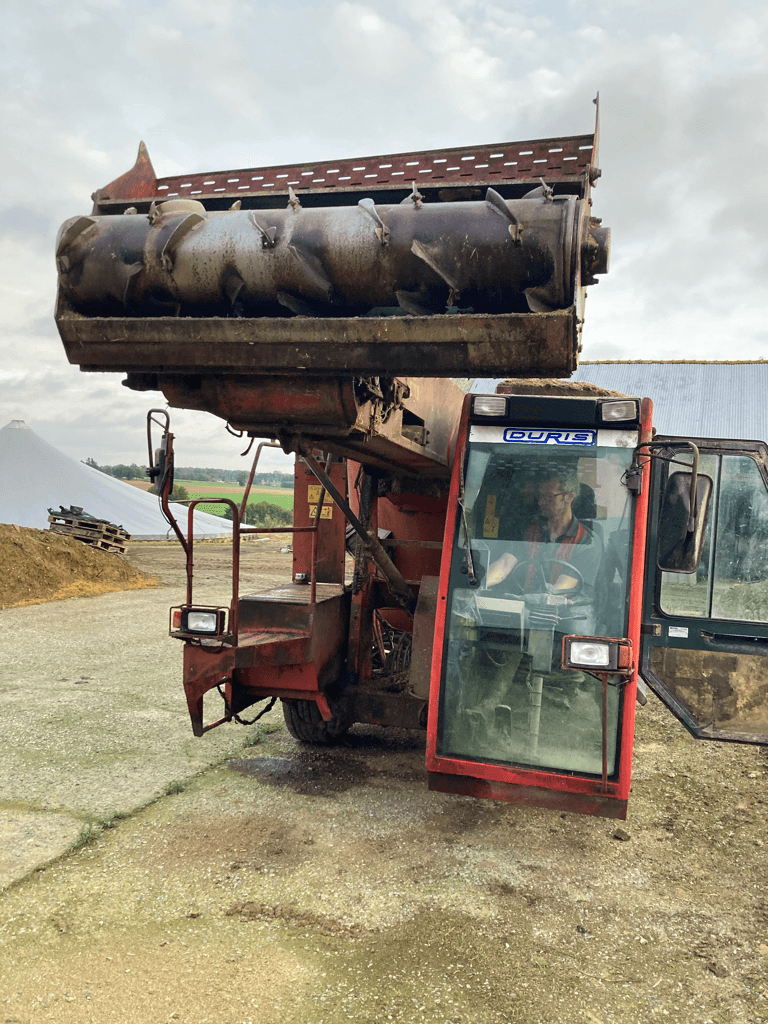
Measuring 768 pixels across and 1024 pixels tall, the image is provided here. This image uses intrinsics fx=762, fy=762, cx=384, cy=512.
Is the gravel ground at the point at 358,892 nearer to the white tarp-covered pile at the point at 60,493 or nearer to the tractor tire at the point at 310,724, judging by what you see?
the tractor tire at the point at 310,724

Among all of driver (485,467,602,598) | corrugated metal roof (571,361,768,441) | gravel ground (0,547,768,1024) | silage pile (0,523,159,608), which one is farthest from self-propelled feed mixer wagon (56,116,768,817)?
corrugated metal roof (571,361,768,441)

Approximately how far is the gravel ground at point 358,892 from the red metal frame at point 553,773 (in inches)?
19.3

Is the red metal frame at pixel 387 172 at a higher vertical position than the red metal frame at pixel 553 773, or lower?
higher

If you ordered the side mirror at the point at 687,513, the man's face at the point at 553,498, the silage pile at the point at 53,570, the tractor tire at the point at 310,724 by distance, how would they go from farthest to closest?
the silage pile at the point at 53,570
the tractor tire at the point at 310,724
the man's face at the point at 553,498
the side mirror at the point at 687,513

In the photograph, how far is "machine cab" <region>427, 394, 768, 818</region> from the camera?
367 cm

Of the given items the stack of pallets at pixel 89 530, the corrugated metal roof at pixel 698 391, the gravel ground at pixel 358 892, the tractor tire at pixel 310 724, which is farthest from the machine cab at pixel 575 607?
the stack of pallets at pixel 89 530

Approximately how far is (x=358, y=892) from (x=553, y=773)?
1.12 meters

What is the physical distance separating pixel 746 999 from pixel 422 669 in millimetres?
2117

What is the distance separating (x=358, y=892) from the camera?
3.73 m

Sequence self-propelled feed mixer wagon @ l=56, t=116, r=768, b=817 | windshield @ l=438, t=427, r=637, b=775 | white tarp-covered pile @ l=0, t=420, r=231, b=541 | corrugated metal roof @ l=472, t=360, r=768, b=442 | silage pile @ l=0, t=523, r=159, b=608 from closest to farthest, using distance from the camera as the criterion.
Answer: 1. self-propelled feed mixer wagon @ l=56, t=116, r=768, b=817
2. windshield @ l=438, t=427, r=637, b=775
3. silage pile @ l=0, t=523, r=159, b=608
4. corrugated metal roof @ l=472, t=360, r=768, b=442
5. white tarp-covered pile @ l=0, t=420, r=231, b=541

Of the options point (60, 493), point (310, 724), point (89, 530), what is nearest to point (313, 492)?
point (310, 724)

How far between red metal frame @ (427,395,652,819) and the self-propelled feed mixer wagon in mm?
12

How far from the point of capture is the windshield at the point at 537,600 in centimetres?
375

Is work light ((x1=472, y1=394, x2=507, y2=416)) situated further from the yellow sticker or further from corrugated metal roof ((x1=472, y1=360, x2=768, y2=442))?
corrugated metal roof ((x1=472, y1=360, x2=768, y2=442))
